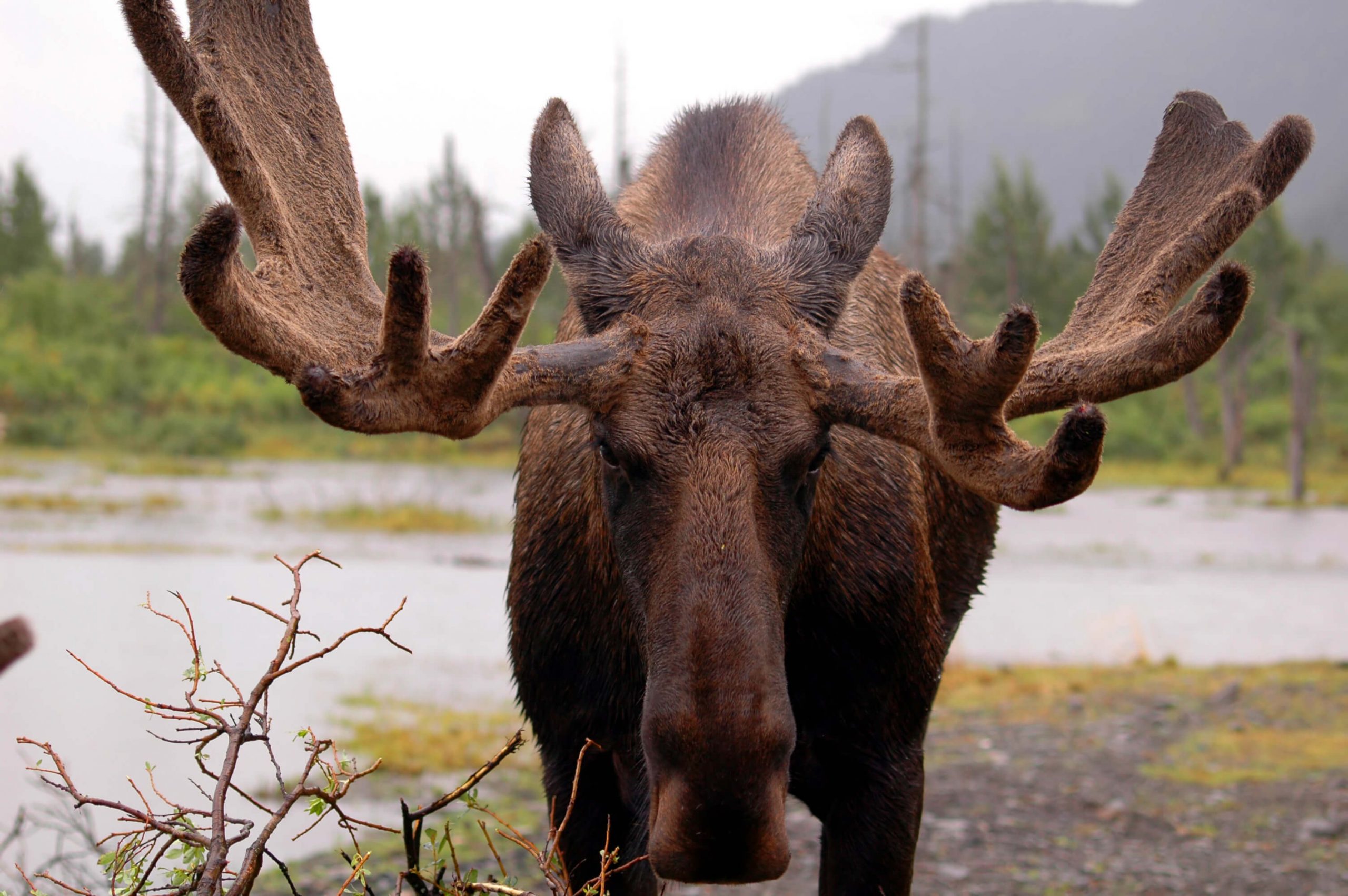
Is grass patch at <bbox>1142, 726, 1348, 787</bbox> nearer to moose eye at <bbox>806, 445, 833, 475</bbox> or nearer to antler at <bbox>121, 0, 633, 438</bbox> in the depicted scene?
moose eye at <bbox>806, 445, 833, 475</bbox>

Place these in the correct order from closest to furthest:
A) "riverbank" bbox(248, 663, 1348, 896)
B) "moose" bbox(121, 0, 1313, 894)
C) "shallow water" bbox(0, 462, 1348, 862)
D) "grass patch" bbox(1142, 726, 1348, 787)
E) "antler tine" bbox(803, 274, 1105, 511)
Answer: "antler tine" bbox(803, 274, 1105, 511)
"moose" bbox(121, 0, 1313, 894)
"riverbank" bbox(248, 663, 1348, 896)
"grass patch" bbox(1142, 726, 1348, 787)
"shallow water" bbox(0, 462, 1348, 862)

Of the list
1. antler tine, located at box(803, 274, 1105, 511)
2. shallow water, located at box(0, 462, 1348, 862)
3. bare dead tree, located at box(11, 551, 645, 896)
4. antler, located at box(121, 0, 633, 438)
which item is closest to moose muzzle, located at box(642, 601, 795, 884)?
bare dead tree, located at box(11, 551, 645, 896)

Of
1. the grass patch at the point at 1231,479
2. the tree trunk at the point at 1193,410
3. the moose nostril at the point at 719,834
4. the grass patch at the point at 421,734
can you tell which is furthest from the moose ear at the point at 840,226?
the tree trunk at the point at 1193,410

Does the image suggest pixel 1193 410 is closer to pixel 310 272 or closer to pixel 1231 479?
pixel 1231 479

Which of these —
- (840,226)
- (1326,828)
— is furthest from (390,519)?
(840,226)

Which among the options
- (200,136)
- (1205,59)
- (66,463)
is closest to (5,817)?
(200,136)

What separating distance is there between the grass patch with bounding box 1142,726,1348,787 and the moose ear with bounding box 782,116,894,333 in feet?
16.7

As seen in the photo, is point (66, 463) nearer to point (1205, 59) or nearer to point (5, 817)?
point (5, 817)

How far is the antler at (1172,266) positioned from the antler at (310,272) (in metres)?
1.09

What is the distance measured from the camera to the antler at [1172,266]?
2598 millimetres

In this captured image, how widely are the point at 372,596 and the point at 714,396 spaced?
1007 centimetres

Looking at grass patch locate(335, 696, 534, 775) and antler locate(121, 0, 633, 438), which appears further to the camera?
grass patch locate(335, 696, 534, 775)

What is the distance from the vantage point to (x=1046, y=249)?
4241 cm

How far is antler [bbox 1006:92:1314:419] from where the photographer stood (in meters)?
2.60
